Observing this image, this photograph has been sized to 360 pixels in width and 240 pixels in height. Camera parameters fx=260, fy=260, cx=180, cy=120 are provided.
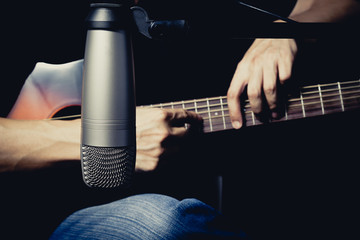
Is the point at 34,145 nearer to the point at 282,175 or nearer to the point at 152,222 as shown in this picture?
the point at 152,222

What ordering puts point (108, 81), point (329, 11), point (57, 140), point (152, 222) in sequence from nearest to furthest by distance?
point (108, 81)
point (152, 222)
point (57, 140)
point (329, 11)

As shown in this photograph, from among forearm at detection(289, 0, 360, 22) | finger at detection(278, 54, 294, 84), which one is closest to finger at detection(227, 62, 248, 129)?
finger at detection(278, 54, 294, 84)

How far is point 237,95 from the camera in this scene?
0.86m

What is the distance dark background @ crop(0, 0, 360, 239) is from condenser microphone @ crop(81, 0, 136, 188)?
0.58 metres

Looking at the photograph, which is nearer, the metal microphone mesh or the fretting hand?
the metal microphone mesh

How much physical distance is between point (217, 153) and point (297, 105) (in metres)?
0.45

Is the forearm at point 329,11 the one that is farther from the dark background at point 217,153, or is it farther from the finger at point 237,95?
the finger at point 237,95

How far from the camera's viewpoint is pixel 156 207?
700 millimetres

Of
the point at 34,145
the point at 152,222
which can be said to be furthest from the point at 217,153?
the point at 34,145

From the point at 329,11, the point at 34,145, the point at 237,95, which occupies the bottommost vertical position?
the point at 34,145

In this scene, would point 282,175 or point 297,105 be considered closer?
point 297,105

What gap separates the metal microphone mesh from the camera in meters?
0.35

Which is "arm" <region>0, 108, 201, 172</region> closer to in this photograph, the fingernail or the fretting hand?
the fretting hand

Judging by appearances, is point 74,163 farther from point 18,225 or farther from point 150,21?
point 150,21
